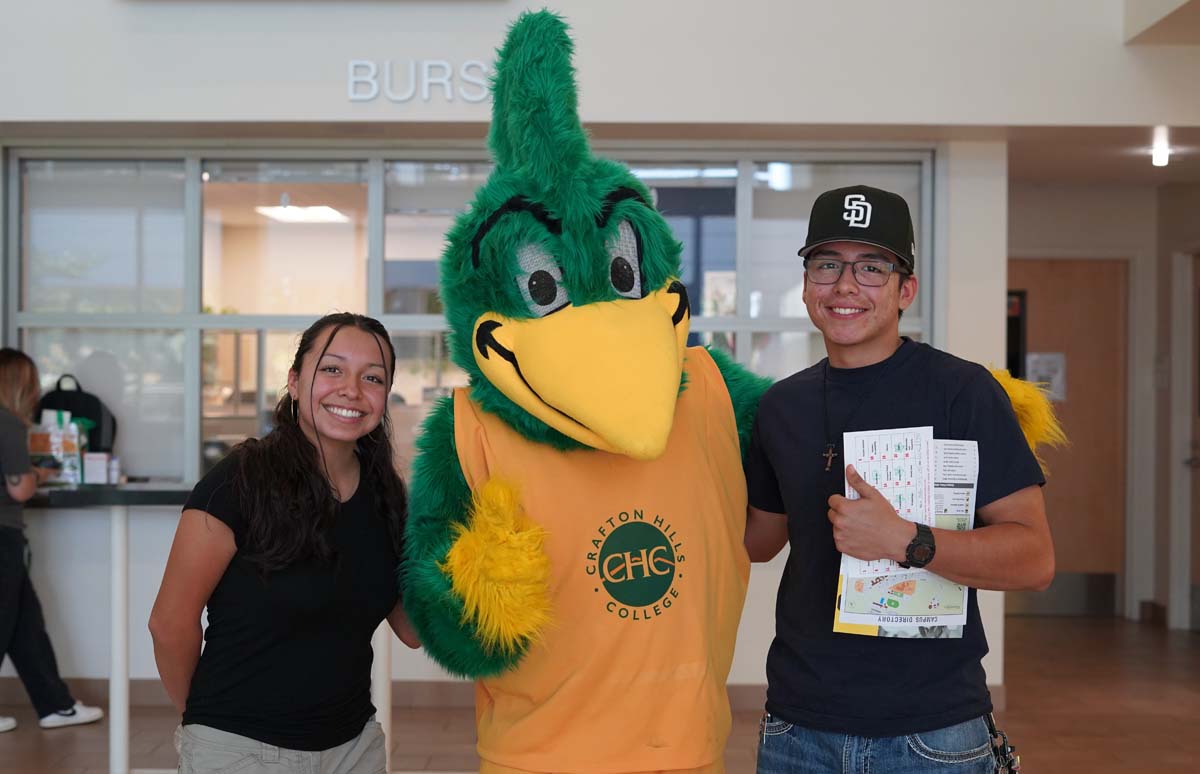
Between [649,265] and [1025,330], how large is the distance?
5.87m

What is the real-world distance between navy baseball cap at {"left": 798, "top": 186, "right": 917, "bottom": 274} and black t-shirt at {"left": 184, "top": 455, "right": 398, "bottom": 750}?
960 millimetres

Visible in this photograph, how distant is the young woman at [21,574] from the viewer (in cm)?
426

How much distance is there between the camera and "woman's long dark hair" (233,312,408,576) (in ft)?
5.84

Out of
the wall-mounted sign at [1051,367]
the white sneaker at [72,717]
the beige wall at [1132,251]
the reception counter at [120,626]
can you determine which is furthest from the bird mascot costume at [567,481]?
the wall-mounted sign at [1051,367]

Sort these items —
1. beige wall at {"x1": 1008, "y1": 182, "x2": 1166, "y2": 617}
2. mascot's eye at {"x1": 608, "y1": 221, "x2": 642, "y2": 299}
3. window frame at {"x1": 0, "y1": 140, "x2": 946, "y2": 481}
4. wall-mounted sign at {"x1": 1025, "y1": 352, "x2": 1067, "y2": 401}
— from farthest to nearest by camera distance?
wall-mounted sign at {"x1": 1025, "y1": 352, "x2": 1067, "y2": 401}
beige wall at {"x1": 1008, "y1": 182, "x2": 1166, "y2": 617}
window frame at {"x1": 0, "y1": 140, "x2": 946, "y2": 481}
mascot's eye at {"x1": 608, "y1": 221, "x2": 642, "y2": 299}

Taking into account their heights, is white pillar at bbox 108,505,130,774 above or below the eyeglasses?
below

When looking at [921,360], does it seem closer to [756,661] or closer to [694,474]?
[694,474]

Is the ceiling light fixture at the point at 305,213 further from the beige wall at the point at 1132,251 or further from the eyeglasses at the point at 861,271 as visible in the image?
the beige wall at the point at 1132,251

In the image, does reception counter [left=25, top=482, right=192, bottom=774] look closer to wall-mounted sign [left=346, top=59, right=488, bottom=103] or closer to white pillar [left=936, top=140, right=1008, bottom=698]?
wall-mounted sign [left=346, top=59, right=488, bottom=103]

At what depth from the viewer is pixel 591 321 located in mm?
1792

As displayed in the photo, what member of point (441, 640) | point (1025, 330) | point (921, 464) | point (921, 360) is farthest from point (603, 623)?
point (1025, 330)

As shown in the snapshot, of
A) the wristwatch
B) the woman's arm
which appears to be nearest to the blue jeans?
the wristwatch

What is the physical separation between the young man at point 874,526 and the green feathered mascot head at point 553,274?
0.27 meters

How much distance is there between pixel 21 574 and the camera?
4.34 m
